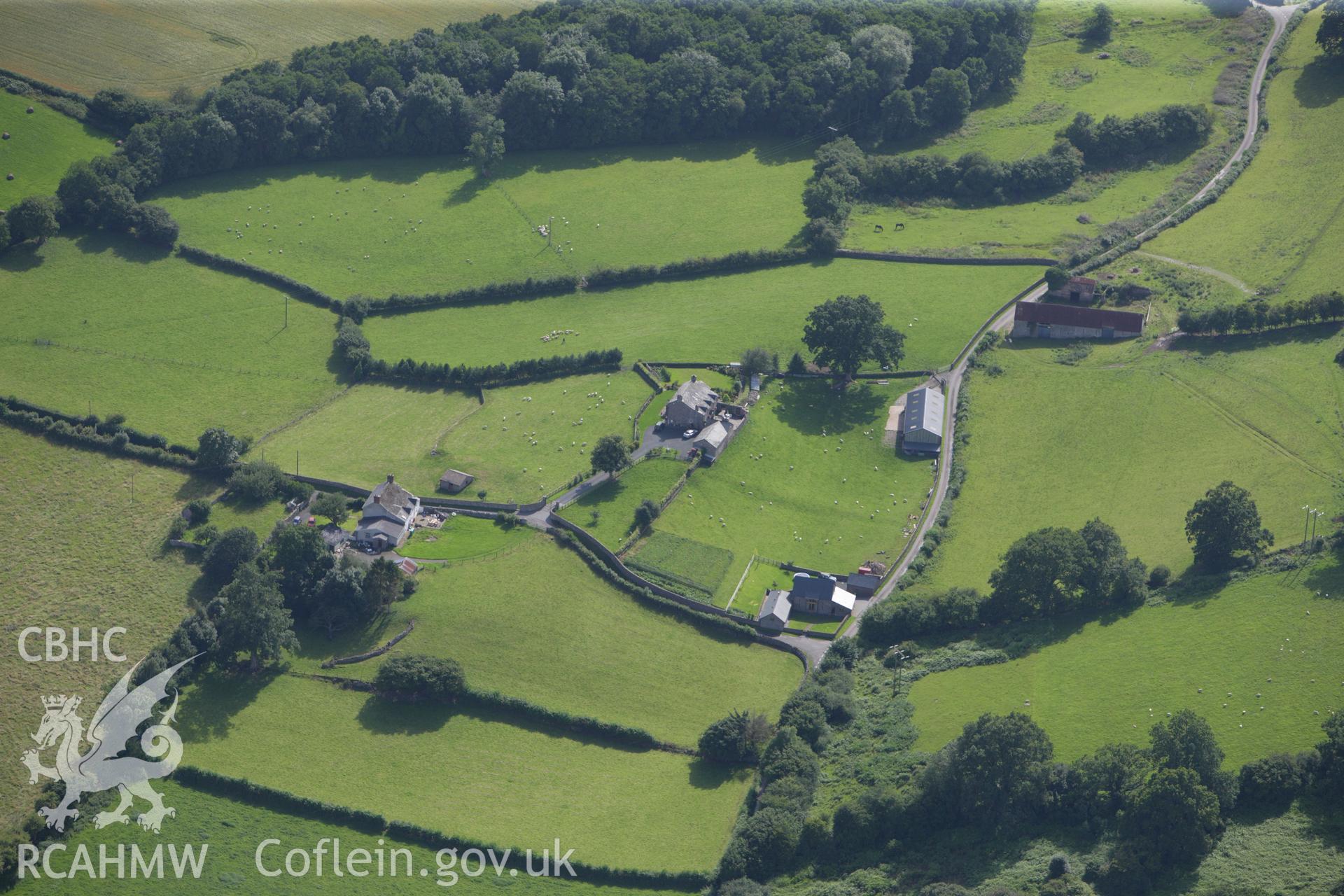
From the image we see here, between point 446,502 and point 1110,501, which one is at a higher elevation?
point 1110,501

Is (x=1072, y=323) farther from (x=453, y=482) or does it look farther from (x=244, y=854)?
(x=244, y=854)

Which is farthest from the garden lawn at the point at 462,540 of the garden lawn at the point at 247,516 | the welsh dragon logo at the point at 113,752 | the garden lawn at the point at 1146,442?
the garden lawn at the point at 1146,442

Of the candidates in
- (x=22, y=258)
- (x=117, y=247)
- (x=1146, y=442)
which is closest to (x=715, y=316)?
(x=1146, y=442)

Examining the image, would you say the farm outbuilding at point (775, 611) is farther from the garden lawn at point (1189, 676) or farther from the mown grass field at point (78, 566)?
the mown grass field at point (78, 566)

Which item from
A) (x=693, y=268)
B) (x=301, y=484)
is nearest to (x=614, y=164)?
(x=693, y=268)

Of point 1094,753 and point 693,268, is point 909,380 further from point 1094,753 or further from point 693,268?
point 1094,753

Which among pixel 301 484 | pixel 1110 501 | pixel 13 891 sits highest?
pixel 1110 501
